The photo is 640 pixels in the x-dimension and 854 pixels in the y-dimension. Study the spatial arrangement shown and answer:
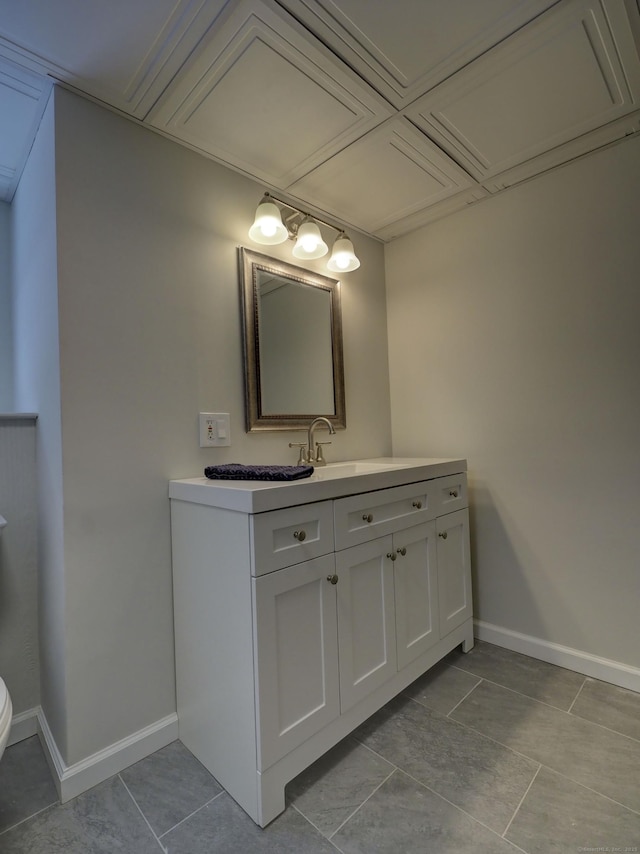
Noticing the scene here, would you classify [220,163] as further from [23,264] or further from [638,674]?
[638,674]

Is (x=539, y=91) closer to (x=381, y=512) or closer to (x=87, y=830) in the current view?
(x=381, y=512)

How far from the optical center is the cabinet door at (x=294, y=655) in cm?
111

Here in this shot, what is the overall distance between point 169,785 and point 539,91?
8.37 ft

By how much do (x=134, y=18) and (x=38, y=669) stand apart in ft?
6.90

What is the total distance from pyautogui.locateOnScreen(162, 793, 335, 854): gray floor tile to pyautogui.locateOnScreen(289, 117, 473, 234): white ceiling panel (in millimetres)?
2252

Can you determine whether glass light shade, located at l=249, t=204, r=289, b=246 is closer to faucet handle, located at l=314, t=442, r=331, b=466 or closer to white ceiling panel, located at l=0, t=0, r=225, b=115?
white ceiling panel, located at l=0, t=0, r=225, b=115

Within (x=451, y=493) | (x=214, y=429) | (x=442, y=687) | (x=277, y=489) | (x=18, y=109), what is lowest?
(x=442, y=687)

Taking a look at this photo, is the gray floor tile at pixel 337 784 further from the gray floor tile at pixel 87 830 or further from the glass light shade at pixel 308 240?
the glass light shade at pixel 308 240

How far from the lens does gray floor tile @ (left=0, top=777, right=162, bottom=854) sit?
3.49ft

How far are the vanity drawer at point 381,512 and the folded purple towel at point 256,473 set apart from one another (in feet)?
0.50

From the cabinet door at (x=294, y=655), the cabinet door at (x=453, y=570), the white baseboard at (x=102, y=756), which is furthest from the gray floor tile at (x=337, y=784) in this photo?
the cabinet door at (x=453, y=570)

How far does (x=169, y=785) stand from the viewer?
4.12 feet

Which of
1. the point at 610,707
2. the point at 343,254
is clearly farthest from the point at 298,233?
the point at 610,707

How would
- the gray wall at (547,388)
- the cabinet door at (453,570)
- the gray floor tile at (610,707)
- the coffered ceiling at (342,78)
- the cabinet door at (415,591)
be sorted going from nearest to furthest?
the coffered ceiling at (342,78) → the gray floor tile at (610,707) → the cabinet door at (415,591) → the gray wall at (547,388) → the cabinet door at (453,570)
